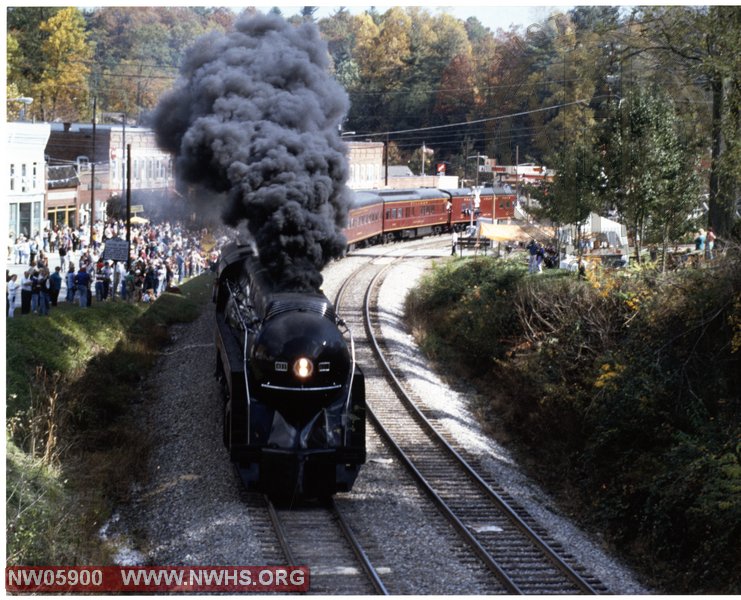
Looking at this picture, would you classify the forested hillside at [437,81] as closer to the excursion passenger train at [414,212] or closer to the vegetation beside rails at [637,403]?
the vegetation beside rails at [637,403]

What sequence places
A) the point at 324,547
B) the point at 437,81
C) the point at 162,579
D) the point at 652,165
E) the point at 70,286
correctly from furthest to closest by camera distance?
the point at 437,81
the point at 70,286
the point at 652,165
the point at 324,547
the point at 162,579

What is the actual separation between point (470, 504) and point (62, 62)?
44.1 metres

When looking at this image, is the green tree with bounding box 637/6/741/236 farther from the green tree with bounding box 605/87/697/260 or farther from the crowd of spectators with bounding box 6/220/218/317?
the crowd of spectators with bounding box 6/220/218/317

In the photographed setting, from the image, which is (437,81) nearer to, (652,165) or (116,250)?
(116,250)

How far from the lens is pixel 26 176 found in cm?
3969

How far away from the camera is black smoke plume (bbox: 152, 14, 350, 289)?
15023mm

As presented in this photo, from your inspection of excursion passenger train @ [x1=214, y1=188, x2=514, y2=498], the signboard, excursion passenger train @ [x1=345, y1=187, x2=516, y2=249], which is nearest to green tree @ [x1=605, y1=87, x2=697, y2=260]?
excursion passenger train @ [x1=214, y1=188, x2=514, y2=498]

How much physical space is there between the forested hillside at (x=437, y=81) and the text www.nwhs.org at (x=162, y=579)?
53.6 feet

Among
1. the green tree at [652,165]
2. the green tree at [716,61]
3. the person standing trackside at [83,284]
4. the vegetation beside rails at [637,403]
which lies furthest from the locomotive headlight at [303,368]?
the person standing trackside at [83,284]

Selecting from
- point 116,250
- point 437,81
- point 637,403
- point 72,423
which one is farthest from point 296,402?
point 437,81

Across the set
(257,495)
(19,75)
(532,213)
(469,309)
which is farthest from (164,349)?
(19,75)

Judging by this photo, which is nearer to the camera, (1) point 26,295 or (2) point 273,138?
(2) point 273,138

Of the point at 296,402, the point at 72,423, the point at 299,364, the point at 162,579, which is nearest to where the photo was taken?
the point at 162,579

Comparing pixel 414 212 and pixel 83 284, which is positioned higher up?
pixel 414 212
